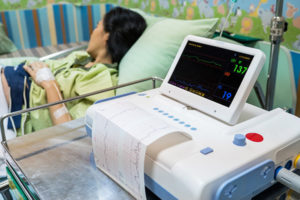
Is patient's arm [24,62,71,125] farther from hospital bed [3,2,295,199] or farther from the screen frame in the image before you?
the screen frame

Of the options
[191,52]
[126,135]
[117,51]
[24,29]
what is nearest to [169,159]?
[126,135]

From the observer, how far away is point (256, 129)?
0.65 metres

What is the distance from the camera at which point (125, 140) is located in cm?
59

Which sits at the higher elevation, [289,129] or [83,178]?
[289,129]

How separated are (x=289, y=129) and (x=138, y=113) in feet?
1.08

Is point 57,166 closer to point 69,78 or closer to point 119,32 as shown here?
point 69,78

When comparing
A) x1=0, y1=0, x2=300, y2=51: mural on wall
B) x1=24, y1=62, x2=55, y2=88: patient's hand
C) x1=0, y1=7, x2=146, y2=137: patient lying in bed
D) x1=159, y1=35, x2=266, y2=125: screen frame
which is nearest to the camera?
x1=159, y1=35, x2=266, y2=125: screen frame

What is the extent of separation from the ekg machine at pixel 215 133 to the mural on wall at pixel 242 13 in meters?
0.22

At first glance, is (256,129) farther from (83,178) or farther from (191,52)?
(83,178)

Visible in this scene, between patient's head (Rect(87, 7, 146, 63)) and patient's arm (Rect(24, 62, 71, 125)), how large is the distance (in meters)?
0.35

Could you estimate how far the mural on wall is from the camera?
3.78 ft

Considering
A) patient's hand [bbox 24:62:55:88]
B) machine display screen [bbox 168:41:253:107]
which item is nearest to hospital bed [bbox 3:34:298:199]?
machine display screen [bbox 168:41:253:107]

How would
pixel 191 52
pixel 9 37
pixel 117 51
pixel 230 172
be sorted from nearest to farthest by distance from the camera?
pixel 230 172 → pixel 191 52 → pixel 117 51 → pixel 9 37

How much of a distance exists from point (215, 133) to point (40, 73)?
1.05 m
